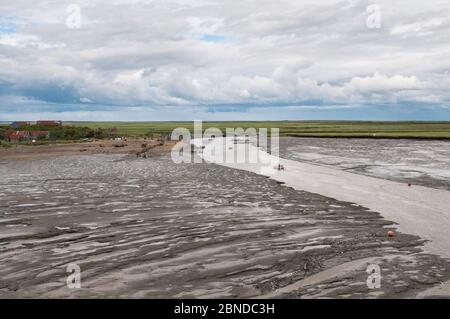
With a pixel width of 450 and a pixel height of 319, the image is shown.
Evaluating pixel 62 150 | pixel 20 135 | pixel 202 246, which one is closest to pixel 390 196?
pixel 202 246

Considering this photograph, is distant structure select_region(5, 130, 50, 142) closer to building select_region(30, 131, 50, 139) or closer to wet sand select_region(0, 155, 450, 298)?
building select_region(30, 131, 50, 139)

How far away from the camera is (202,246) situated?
13500mm

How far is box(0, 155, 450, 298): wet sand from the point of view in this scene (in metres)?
10.1

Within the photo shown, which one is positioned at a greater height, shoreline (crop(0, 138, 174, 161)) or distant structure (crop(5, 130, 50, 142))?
distant structure (crop(5, 130, 50, 142))

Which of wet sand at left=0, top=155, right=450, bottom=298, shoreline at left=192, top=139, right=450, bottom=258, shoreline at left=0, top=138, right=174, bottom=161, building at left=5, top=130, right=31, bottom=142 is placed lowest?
shoreline at left=192, top=139, right=450, bottom=258

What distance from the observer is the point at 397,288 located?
1013cm

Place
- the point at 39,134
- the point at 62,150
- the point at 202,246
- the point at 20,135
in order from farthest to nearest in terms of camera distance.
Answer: the point at 39,134 → the point at 20,135 → the point at 62,150 → the point at 202,246

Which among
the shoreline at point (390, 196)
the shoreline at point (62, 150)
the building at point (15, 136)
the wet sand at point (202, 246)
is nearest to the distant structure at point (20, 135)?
the building at point (15, 136)

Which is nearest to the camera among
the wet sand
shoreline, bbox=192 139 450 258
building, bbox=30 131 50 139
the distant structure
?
the wet sand

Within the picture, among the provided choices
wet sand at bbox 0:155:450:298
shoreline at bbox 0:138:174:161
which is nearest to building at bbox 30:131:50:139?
shoreline at bbox 0:138:174:161

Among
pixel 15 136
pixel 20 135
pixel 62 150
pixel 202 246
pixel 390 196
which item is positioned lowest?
pixel 390 196

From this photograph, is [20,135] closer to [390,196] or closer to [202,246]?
[390,196]
